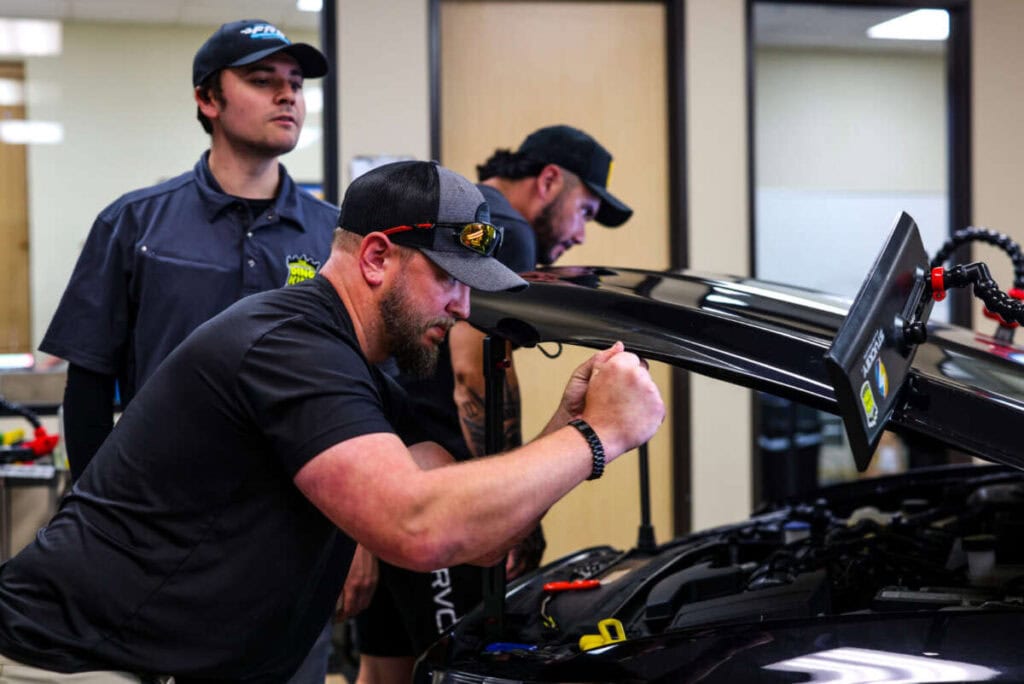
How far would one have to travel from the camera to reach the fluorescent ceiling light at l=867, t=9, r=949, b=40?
5598mm

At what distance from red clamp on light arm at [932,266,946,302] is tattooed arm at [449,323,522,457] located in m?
0.90

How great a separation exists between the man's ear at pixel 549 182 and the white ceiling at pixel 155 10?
2.62 m

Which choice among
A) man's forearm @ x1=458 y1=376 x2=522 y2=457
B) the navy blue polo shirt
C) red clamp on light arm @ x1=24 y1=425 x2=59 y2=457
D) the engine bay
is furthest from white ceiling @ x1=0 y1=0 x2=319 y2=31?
the engine bay

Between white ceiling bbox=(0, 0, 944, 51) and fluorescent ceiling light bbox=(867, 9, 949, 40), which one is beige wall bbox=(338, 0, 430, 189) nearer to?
white ceiling bbox=(0, 0, 944, 51)

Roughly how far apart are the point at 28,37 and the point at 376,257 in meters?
4.36

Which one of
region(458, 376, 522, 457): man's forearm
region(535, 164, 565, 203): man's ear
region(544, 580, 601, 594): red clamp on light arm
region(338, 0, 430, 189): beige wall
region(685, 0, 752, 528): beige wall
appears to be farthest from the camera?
region(685, 0, 752, 528): beige wall

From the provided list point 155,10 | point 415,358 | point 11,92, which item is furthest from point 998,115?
point 415,358

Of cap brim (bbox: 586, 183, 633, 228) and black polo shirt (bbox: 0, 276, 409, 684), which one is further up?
cap brim (bbox: 586, 183, 633, 228)

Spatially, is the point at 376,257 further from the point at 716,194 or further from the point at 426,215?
the point at 716,194

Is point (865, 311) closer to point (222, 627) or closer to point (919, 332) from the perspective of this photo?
point (919, 332)

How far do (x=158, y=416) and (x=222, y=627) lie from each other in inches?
11.3

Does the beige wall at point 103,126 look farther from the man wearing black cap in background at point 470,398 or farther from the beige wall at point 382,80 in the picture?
the man wearing black cap in background at point 470,398

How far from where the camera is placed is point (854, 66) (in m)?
8.20

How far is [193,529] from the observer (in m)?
1.51
